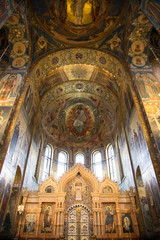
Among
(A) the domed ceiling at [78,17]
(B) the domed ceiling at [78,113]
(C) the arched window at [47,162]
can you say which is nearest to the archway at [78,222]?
(C) the arched window at [47,162]

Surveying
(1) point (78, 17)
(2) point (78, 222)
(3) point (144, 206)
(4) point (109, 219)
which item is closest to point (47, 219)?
(2) point (78, 222)

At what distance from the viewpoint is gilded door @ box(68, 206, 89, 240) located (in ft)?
34.3

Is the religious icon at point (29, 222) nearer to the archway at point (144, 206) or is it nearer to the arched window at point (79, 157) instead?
the archway at point (144, 206)

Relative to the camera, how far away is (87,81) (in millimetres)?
18438

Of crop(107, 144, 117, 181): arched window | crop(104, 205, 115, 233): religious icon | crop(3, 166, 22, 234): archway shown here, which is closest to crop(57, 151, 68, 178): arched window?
crop(107, 144, 117, 181): arched window

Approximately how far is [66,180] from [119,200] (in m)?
4.11

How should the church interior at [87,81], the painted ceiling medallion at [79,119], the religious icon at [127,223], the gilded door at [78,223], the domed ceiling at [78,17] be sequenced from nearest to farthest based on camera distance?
the church interior at [87,81] < the religious icon at [127,223] < the gilded door at [78,223] < the domed ceiling at [78,17] < the painted ceiling medallion at [79,119]

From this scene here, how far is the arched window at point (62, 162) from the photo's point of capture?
63.8 ft

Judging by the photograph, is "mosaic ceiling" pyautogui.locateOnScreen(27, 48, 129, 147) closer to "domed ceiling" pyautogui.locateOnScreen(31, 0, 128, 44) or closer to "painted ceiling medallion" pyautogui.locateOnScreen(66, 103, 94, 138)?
"painted ceiling medallion" pyautogui.locateOnScreen(66, 103, 94, 138)

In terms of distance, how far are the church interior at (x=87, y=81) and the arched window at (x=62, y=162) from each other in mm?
1857

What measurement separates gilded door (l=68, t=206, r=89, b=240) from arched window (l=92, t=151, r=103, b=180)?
25.5 ft

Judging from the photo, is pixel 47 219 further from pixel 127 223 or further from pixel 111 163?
pixel 111 163

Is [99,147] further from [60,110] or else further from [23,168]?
[23,168]

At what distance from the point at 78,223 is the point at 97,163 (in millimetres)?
9354
